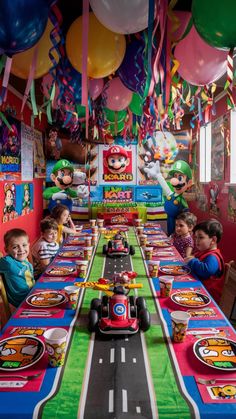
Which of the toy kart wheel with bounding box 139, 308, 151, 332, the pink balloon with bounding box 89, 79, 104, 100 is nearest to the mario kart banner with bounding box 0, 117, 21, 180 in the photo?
the pink balloon with bounding box 89, 79, 104, 100

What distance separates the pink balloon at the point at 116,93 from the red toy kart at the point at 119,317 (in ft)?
7.23

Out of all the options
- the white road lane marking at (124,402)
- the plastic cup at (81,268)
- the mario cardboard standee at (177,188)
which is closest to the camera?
the white road lane marking at (124,402)

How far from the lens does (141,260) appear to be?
2.34 metres

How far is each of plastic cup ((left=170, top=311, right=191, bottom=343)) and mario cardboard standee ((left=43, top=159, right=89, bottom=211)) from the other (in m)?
5.30

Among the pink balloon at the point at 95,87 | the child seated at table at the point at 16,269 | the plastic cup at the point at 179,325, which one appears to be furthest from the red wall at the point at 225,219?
the plastic cup at the point at 179,325

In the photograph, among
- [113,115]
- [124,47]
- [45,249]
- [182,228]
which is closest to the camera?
[124,47]

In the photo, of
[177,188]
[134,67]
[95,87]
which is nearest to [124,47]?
[134,67]

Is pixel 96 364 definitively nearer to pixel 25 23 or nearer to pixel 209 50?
pixel 25 23

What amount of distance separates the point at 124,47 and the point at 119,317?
1.69 m

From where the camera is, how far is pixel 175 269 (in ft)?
6.79

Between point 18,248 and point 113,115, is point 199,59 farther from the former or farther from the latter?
point 113,115

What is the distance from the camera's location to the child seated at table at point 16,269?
1.97 metres

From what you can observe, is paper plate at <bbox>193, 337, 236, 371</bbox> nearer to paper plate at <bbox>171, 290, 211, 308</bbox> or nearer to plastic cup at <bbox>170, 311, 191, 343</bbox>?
plastic cup at <bbox>170, 311, 191, 343</bbox>

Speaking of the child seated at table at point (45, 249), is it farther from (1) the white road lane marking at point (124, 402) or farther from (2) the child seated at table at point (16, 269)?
(1) the white road lane marking at point (124, 402)
